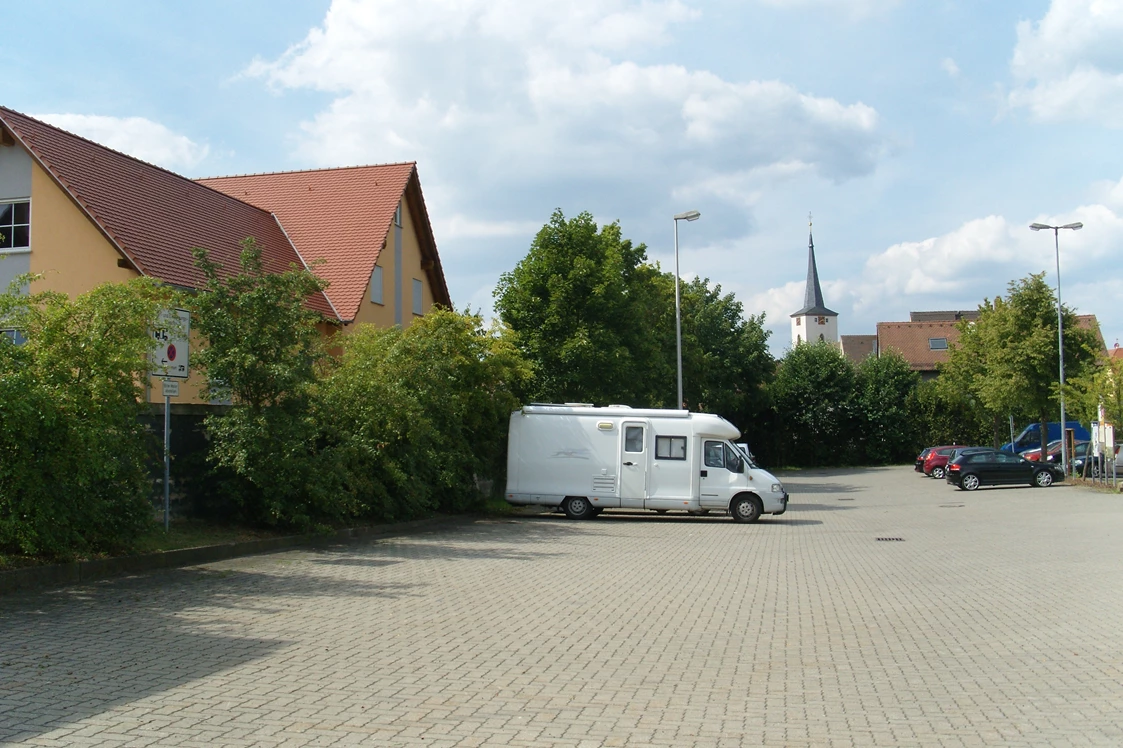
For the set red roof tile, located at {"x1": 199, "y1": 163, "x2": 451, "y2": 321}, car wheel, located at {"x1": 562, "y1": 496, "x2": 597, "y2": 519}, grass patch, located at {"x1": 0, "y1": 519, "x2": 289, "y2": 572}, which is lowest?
car wheel, located at {"x1": 562, "y1": 496, "x2": 597, "y2": 519}

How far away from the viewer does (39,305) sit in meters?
12.2

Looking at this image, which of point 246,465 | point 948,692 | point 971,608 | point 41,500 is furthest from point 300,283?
point 948,692

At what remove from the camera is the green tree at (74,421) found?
1066cm

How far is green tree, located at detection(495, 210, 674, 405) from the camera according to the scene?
30578mm

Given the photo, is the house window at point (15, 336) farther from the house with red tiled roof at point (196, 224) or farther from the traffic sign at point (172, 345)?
the house with red tiled roof at point (196, 224)

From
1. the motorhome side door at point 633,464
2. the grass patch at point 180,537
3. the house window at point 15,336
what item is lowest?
the grass patch at point 180,537

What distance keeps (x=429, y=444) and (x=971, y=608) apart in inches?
509

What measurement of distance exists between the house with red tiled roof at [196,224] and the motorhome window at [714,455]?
9798 millimetres

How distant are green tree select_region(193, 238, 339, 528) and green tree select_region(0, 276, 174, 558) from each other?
9.89 ft

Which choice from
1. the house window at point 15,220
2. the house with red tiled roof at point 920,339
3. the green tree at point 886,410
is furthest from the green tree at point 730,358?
the house window at point 15,220

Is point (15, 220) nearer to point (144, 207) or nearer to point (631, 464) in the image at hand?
point (144, 207)

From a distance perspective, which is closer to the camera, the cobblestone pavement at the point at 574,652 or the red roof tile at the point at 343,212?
the cobblestone pavement at the point at 574,652

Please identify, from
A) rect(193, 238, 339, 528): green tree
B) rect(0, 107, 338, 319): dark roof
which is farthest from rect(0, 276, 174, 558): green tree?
rect(0, 107, 338, 319): dark roof

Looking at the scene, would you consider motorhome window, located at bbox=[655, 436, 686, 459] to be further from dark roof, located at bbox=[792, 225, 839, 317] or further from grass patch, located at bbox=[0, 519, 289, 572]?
dark roof, located at bbox=[792, 225, 839, 317]
